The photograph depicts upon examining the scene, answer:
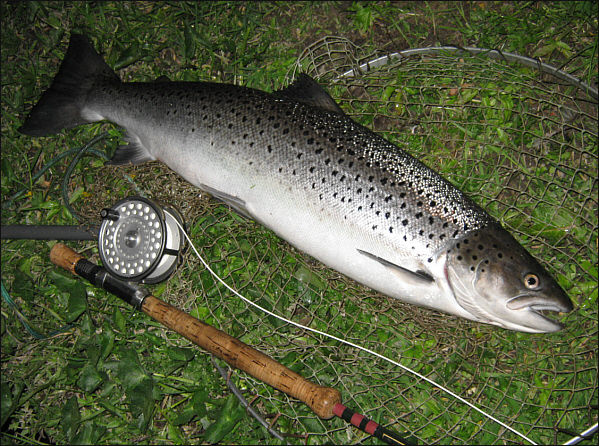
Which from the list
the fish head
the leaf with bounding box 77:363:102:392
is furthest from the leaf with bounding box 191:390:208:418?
the fish head

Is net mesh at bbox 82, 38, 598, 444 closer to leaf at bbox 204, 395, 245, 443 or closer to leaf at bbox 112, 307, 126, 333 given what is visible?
leaf at bbox 204, 395, 245, 443

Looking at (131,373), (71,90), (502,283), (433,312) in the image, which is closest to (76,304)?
(131,373)

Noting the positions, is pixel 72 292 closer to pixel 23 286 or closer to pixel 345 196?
pixel 23 286

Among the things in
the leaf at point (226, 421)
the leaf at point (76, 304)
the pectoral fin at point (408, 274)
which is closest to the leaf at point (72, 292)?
the leaf at point (76, 304)

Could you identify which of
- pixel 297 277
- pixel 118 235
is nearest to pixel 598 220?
pixel 297 277

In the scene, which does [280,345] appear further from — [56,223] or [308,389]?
[56,223]
